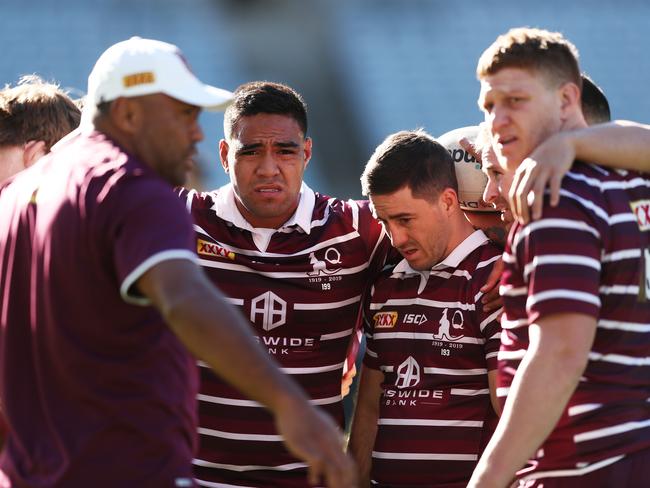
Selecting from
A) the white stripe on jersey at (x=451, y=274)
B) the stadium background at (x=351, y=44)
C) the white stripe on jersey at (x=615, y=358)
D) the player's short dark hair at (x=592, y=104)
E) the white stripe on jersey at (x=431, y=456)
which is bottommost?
the white stripe on jersey at (x=431, y=456)

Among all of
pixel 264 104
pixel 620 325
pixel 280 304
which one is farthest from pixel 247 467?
pixel 620 325

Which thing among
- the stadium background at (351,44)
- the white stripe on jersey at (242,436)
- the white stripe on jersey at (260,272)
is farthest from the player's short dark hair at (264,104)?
the stadium background at (351,44)

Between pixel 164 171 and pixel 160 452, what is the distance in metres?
0.65

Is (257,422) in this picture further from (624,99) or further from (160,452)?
(624,99)

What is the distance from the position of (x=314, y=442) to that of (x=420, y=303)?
1.60m

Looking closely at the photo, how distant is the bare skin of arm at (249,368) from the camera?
2.01m

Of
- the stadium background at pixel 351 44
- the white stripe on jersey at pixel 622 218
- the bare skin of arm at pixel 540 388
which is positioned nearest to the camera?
the bare skin of arm at pixel 540 388

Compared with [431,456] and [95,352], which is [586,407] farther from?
[95,352]

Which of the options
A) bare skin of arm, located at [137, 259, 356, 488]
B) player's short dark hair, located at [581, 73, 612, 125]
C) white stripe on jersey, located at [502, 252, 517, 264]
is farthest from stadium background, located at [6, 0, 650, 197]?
bare skin of arm, located at [137, 259, 356, 488]

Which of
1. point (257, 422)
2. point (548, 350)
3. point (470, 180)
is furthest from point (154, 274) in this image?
point (470, 180)

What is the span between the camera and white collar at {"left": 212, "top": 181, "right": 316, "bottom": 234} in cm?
377

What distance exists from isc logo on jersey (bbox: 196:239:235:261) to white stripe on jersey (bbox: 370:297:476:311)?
1.80 ft

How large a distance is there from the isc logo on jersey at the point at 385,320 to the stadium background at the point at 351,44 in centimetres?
791

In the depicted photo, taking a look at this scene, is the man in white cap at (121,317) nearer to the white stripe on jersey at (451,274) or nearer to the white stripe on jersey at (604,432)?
the white stripe on jersey at (604,432)
